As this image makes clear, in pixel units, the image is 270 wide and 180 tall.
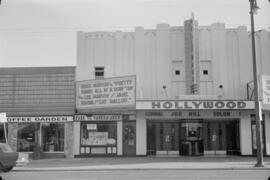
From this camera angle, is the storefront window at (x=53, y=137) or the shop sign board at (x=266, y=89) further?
the storefront window at (x=53, y=137)

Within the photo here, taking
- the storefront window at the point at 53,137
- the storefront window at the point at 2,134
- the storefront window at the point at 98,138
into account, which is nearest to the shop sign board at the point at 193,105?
the storefront window at the point at 98,138

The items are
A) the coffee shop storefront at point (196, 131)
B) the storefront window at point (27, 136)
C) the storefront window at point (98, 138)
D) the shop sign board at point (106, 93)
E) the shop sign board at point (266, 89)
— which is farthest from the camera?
the storefront window at point (27, 136)

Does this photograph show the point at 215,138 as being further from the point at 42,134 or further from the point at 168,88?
the point at 42,134

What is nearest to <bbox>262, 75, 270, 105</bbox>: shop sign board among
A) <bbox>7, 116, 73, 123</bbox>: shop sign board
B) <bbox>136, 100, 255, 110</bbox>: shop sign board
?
<bbox>136, 100, 255, 110</bbox>: shop sign board

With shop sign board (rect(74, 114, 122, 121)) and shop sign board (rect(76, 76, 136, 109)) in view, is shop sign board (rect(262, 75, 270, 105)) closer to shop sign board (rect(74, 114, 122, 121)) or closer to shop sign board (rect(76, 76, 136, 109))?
shop sign board (rect(76, 76, 136, 109))

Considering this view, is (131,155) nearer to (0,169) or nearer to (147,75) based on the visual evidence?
(147,75)

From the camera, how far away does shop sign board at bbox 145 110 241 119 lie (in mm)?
26500

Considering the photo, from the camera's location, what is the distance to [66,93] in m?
26.8

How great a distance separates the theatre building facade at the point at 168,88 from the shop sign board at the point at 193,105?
43 cm

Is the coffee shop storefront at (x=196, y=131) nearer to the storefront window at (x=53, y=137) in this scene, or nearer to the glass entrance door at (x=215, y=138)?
the glass entrance door at (x=215, y=138)

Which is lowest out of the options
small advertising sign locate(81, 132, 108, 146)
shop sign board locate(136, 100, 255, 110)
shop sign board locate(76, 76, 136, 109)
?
small advertising sign locate(81, 132, 108, 146)

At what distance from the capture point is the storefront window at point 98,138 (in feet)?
87.3

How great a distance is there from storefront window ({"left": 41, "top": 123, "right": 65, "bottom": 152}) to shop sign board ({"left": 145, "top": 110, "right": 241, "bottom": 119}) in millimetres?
5979

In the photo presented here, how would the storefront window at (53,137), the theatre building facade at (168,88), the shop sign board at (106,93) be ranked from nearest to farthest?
the shop sign board at (106,93), the theatre building facade at (168,88), the storefront window at (53,137)
